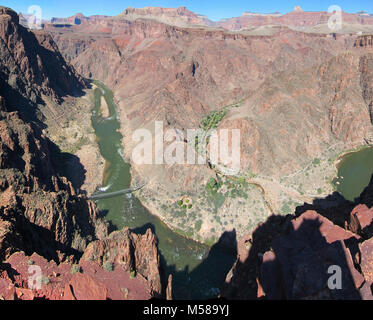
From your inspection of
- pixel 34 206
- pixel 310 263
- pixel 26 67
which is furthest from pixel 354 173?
pixel 26 67

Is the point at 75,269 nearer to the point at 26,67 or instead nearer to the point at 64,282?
the point at 64,282

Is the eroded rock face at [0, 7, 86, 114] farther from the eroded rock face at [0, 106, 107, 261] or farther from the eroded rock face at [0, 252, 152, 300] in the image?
the eroded rock face at [0, 252, 152, 300]

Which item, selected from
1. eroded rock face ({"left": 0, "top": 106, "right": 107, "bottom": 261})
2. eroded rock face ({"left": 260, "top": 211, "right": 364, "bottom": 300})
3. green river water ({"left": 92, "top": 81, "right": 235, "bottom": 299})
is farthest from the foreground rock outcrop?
eroded rock face ({"left": 0, "top": 106, "right": 107, "bottom": 261})

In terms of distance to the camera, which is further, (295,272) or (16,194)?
(16,194)

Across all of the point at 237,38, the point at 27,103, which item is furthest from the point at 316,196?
the point at 237,38

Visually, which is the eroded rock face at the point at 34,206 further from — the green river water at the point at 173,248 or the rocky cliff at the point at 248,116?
the rocky cliff at the point at 248,116

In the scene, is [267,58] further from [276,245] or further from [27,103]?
[276,245]
